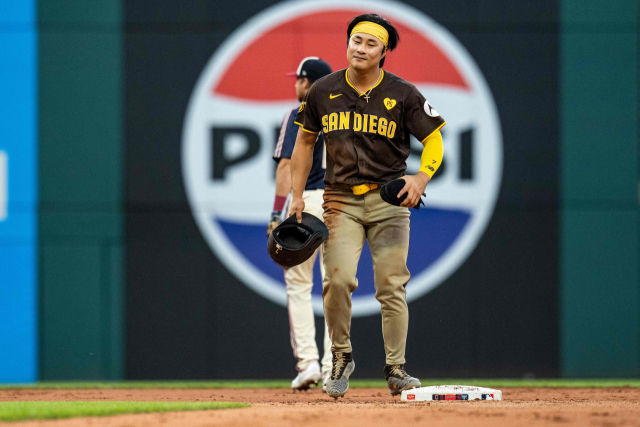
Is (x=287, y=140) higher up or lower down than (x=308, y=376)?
higher up

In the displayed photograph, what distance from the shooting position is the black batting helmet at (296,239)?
459cm

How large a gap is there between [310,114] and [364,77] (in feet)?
1.19

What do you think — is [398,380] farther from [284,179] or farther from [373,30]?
[373,30]

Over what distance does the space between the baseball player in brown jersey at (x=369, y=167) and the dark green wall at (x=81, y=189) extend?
3.43 metres

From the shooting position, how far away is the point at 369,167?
15.2ft

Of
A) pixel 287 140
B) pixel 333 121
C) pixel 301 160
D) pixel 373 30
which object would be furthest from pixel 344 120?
pixel 287 140

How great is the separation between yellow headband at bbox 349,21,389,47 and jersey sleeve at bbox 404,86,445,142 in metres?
0.32

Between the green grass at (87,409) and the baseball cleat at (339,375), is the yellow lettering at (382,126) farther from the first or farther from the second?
the green grass at (87,409)

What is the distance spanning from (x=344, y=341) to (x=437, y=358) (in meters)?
3.09

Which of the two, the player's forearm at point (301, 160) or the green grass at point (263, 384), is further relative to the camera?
the green grass at point (263, 384)

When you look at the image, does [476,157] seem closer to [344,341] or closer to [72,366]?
[344,341]

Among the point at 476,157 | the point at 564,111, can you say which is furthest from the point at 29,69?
the point at 564,111

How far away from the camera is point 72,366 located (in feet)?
25.0

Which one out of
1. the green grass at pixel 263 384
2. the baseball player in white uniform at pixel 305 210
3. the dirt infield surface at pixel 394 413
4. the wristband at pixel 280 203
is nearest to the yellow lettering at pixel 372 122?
the baseball player in white uniform at pixel 305 210
